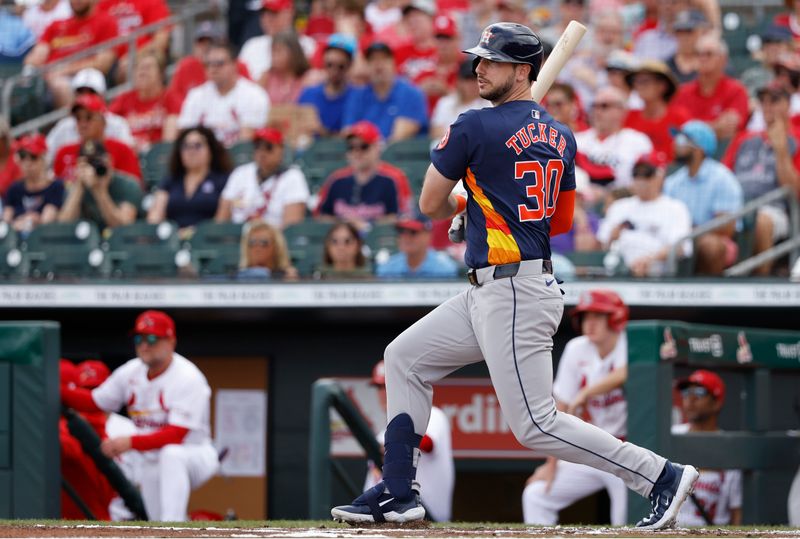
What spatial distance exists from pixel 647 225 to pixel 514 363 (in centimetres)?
428

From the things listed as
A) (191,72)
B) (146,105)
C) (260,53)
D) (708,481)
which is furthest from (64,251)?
(708,481)

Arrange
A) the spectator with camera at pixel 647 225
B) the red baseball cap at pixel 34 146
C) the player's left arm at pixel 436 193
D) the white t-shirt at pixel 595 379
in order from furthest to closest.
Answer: the red baseball cap at pixel 34 146 → the spectator with camera at pixel 647 225 → the white t-shirt at pixel 595 379 → the player's left arm at pixel 436 193

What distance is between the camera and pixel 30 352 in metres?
6.30

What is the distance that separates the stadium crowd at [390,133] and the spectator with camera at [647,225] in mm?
11

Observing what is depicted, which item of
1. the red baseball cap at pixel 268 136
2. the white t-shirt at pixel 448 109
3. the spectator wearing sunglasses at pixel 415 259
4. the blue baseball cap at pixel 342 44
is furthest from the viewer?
the blue baseball cap at pixel 342 44

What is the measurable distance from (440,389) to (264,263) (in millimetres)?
1367

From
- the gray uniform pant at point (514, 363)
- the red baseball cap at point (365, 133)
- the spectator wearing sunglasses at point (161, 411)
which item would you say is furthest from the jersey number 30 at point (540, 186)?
the red baseball cap at point (365, 133)

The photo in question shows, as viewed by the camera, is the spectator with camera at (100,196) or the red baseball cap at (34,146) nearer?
the spectator with camera at (100,196)

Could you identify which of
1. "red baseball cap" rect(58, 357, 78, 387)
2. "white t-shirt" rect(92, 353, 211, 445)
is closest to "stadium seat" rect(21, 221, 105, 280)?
"red baseball cap" rect(58, 357, 78, 387)

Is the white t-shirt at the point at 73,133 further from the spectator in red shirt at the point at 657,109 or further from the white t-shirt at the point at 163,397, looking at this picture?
the spectator in red shirt at the point at 657,109

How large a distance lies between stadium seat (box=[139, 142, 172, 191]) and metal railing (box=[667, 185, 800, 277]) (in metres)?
3.96

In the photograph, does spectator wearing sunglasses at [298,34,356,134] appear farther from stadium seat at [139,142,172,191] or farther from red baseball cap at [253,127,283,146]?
stadium seat at [139,142,172,191]

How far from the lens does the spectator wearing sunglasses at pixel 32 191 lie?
9898 millimetres

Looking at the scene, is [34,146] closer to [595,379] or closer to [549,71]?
[595,379]
